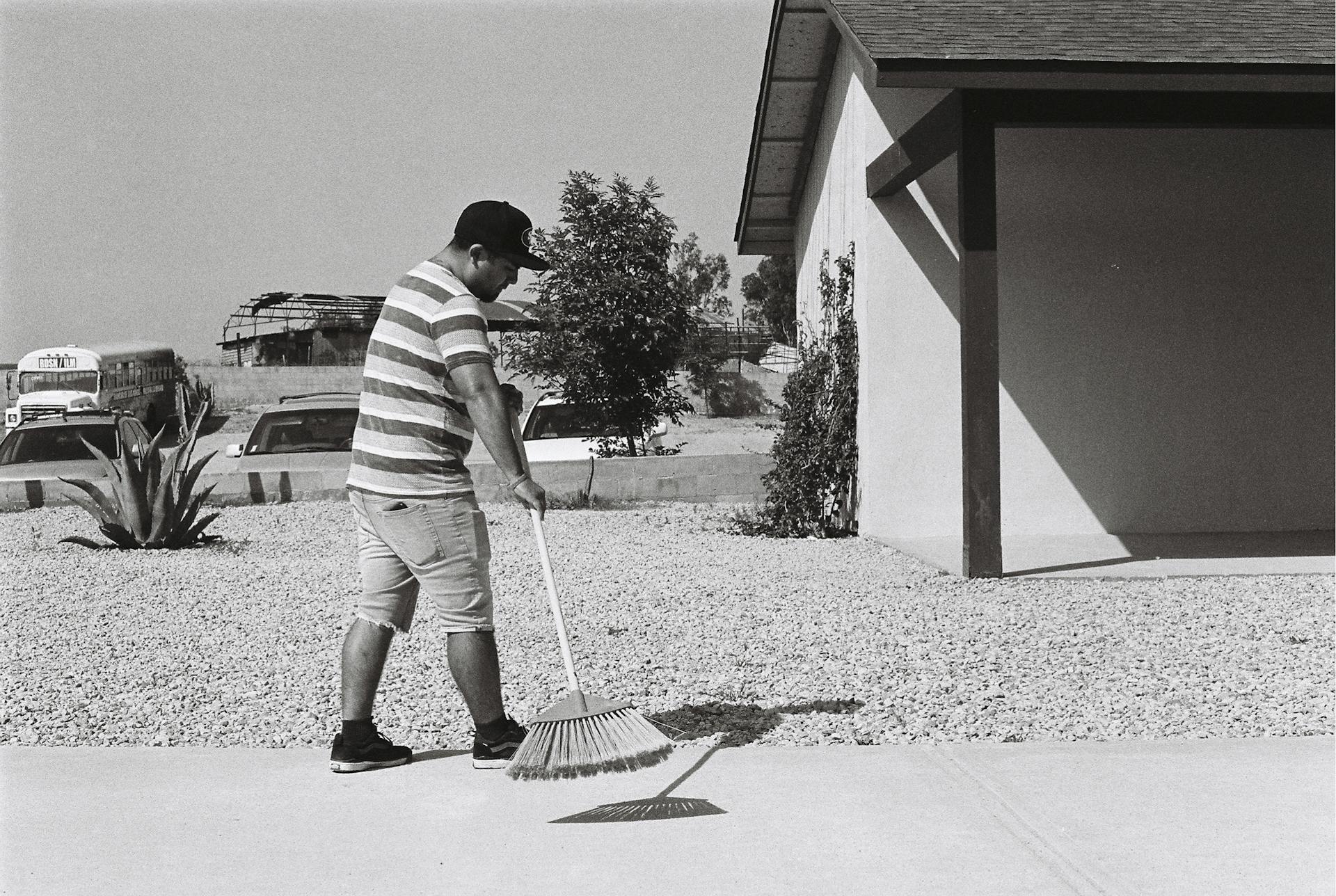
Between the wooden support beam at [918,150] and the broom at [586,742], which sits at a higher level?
the wooden support beam at [918,150]

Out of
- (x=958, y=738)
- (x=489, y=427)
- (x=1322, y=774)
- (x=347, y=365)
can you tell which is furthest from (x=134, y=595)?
(x=347, y=365)

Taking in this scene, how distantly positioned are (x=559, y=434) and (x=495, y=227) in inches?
487

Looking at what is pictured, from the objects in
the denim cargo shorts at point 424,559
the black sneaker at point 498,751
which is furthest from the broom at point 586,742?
the denim cargo shorts at point 424,559

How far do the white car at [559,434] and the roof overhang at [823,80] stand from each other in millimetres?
3220

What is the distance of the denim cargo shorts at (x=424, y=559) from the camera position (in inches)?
173

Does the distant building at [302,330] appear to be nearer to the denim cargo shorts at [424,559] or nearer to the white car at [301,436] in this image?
the white car at [301,436]

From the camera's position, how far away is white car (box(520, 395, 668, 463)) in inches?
639

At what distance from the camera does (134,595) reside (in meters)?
8.23

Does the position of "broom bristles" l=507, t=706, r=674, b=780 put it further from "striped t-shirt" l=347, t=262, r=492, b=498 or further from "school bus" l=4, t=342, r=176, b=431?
"school bus" l=4, t=342, r=176, b=431

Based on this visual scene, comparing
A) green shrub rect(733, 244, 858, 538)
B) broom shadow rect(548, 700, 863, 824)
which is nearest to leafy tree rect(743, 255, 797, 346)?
green shrub rect(733, 244, 858, 538)

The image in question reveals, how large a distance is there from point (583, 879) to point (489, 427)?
4.83 ft

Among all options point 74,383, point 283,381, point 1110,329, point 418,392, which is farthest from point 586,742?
point 283,381

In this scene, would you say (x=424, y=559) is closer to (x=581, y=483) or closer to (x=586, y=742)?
(x=586, y=742)

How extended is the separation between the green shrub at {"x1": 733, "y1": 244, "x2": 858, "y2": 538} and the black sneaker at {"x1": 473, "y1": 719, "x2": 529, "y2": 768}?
732cm
